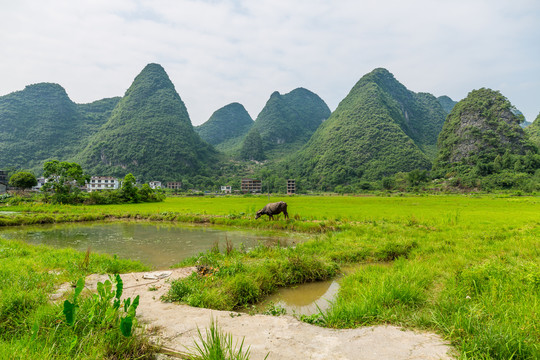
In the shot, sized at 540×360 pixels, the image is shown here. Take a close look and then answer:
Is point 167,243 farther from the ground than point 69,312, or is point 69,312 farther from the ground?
point 69,312

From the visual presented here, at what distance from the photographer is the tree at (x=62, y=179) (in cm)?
2981

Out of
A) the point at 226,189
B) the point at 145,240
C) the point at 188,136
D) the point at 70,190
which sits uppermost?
the point at 188,136

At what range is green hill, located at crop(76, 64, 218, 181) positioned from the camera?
4119 inches

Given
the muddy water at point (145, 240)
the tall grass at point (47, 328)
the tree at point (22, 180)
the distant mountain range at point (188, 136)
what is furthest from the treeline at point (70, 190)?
the distant mountain range at point (188, 136)

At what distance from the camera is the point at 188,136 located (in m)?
126

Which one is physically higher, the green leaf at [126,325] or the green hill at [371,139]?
the green hill at [371,139]

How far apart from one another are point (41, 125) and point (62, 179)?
417 feet

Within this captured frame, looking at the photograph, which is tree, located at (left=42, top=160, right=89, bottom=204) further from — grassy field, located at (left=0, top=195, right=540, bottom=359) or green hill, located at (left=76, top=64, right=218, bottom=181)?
green hill, located at (left=76, top=64, right=218, bottom=181)

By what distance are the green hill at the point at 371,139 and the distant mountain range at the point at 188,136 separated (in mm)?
417

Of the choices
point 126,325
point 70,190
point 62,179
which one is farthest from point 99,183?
point 126,325

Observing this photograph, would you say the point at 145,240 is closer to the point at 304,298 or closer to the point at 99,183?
the point at 304,298

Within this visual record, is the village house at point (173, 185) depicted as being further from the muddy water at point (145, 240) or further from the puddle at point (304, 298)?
the puddle at point (304, 298)

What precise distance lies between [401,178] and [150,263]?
80270 mm

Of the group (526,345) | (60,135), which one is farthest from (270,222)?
(60,135)
